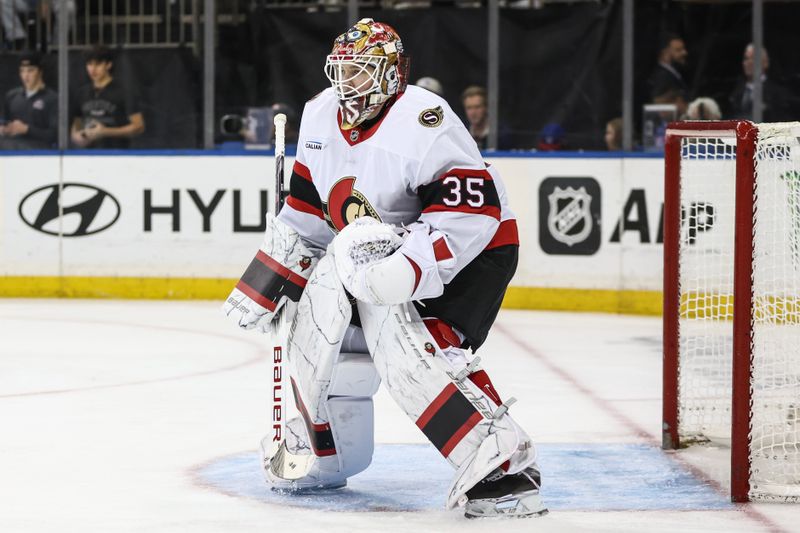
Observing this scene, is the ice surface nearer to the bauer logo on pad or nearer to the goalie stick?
the goalie stick

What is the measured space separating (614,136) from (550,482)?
14.3ft

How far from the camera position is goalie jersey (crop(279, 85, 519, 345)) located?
2.90 m

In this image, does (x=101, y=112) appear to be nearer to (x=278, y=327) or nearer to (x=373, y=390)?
(x=278, y=327)

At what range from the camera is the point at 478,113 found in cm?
761

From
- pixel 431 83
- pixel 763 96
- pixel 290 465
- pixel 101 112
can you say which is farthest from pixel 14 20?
pixel 290 465

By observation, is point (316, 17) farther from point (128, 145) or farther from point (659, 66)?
point (659, 66)

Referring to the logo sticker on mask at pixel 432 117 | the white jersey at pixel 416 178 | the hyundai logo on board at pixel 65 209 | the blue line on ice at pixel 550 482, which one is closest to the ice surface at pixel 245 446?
the blue line on ice at pixel 550 482

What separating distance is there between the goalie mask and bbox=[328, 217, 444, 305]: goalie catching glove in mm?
264

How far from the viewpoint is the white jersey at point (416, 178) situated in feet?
9.53

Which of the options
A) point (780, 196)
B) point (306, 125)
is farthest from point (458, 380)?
point (780, 196)

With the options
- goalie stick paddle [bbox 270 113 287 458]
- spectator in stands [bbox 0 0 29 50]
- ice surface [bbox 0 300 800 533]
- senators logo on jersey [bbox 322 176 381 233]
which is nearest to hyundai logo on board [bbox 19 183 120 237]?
spectator in stands [bbox 0 0 29 50]

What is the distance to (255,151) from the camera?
766 centimetres

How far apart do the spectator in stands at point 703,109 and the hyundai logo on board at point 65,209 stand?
121 inches

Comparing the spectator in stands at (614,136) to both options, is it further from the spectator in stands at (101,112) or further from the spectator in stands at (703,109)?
the spectator in stands at (101,112)
